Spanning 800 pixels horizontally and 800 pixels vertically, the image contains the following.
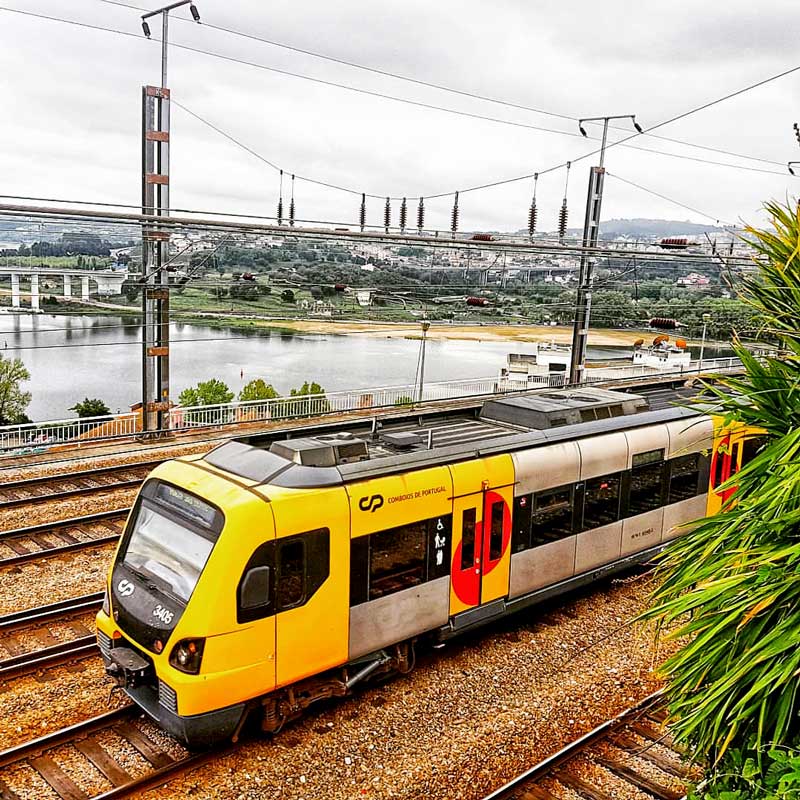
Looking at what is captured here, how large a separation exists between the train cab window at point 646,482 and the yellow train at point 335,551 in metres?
0.43

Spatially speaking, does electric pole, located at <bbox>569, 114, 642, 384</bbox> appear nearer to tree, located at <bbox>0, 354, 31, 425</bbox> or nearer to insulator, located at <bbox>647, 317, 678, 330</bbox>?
insulator, located at <bbox>647, 317, 678, 330</bbox>

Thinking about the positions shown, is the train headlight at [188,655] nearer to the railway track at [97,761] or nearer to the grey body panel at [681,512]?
the railway track at [97,761]

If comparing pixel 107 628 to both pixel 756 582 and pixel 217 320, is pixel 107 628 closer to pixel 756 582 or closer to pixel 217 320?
pixel 756 582

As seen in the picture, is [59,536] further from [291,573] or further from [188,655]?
[291,573]

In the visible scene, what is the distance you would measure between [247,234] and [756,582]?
13347mm

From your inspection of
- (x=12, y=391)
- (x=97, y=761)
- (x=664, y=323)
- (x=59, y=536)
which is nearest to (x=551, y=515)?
(x=97, y=761)

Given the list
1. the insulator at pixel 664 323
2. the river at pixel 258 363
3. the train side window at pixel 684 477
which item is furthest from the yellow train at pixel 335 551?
the insulator at pixel 664 323

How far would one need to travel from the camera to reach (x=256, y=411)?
69.6 ft

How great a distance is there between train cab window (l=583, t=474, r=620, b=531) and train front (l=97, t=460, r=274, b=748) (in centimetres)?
508

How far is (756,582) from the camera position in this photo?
3.71 m

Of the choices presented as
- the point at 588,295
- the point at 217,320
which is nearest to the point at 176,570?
the point at 217,320

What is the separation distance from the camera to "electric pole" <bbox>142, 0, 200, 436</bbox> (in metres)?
17.0

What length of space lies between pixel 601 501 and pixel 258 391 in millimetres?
17717

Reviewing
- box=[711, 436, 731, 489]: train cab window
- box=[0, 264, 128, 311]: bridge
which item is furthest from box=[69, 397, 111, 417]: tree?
box=[711, 436, 731, 489]: train cab window
